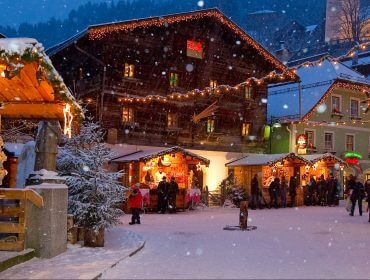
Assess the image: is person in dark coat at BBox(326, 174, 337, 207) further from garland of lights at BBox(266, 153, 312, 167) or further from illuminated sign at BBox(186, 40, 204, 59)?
illuminated sign at BBox(186, 40, 204, 59)

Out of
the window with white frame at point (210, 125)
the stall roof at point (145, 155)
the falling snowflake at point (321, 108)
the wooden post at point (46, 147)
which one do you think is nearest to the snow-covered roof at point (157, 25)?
the falling snowflake at point (321, 108)

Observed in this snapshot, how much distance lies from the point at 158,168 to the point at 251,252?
15135 millimetres

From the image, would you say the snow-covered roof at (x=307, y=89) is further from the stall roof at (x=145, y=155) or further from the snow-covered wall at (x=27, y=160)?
the snow-covered wall at (x=27, y=160)

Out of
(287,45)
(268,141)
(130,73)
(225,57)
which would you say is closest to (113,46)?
(130,73)

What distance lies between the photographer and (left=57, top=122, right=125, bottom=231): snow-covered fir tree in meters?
10.7

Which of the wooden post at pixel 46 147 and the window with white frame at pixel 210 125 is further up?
the window with white frame at pixel 210 125

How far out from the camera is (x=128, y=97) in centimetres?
2545

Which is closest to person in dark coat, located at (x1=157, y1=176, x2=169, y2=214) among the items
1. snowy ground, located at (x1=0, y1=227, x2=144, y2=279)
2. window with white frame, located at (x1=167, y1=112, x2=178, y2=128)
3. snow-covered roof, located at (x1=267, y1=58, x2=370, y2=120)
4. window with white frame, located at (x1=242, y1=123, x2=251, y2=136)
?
window with white frame, located at (x1=167, y1=112, x2=178, y2=128)

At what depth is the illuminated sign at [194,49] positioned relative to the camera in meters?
28.3

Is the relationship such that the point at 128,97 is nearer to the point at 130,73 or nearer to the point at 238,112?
the point at 130,73

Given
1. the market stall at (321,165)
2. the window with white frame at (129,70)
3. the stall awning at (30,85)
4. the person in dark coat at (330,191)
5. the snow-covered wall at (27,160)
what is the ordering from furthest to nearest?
the market stall at (321,165) → the person in dark coat at (330,191) → the window with white frame at (129,70) → the snow-covered wall at (27,160) → the stall awning at (30,85)

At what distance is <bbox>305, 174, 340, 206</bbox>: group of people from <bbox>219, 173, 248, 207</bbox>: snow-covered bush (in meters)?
3.75

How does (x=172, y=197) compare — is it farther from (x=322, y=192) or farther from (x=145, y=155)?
(x=322, y=192)

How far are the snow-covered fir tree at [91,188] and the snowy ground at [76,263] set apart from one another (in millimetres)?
622
